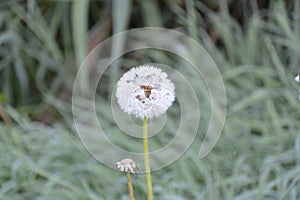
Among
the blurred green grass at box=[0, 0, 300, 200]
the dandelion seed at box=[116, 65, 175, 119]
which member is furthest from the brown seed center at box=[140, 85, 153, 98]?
the blurred green grass at box=[0, 0, 300, 200]

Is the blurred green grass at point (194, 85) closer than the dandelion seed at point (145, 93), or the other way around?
the dandelion seed at point (145, 93)

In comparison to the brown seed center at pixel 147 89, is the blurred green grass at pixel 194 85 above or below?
above

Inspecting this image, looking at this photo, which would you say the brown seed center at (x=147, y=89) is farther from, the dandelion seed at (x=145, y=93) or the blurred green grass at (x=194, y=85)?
the blurred green grass at (x=194, y=85)

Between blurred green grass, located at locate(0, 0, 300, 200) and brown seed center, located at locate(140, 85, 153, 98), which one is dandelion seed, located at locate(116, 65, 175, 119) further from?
blurred green grass, located at locate(0, 0, 300, 200)

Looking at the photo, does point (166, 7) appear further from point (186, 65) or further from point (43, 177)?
point (43, 177)

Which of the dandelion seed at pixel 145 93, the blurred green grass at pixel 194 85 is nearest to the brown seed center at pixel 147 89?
the dandelion seed at pixel 145 93

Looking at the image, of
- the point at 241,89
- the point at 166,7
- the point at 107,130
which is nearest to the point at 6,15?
the point at 166,7
